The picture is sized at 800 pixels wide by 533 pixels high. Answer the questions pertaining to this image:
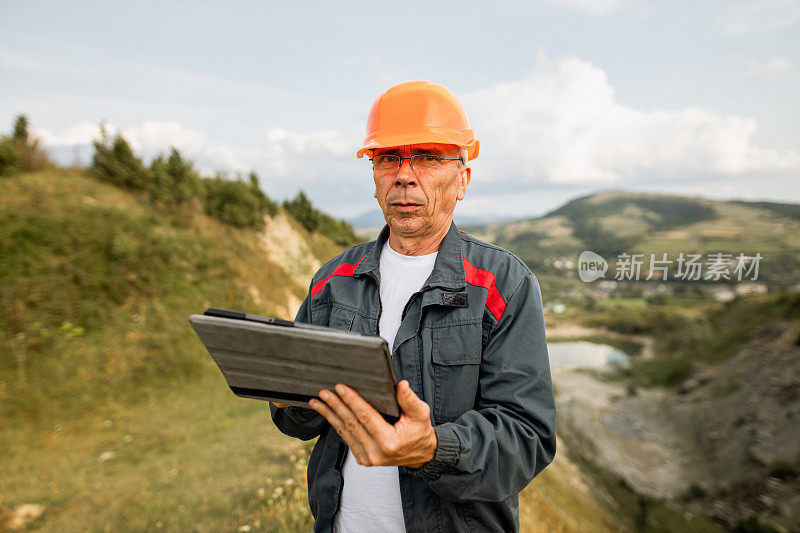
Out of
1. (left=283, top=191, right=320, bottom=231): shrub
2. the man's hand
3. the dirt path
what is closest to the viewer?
the man's hand

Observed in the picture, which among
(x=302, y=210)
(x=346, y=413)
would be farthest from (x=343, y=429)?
(x=302, y=210)

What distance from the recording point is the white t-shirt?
2053 mm

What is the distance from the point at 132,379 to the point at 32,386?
5.07 feet

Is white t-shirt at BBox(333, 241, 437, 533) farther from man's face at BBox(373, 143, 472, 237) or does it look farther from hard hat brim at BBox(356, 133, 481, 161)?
hard hat brim at BBox(356, 133, 481, 161)

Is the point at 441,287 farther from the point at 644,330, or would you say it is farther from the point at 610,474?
the point at 644,330

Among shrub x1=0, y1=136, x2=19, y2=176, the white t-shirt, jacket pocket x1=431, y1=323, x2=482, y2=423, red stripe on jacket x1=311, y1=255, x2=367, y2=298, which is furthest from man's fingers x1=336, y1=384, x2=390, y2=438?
shrub x1=0, y1=136, x2=19, y2=176

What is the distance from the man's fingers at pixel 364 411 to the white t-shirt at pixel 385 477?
0.70 metres

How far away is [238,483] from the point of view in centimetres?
584

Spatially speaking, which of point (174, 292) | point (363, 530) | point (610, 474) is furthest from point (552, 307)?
point (363, 530)

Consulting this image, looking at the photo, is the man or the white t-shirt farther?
the white t-shirt

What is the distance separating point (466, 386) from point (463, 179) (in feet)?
3.88

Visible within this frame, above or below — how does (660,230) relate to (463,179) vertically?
below

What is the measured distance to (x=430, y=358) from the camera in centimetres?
196

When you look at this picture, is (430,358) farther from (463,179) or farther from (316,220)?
(316,220)
